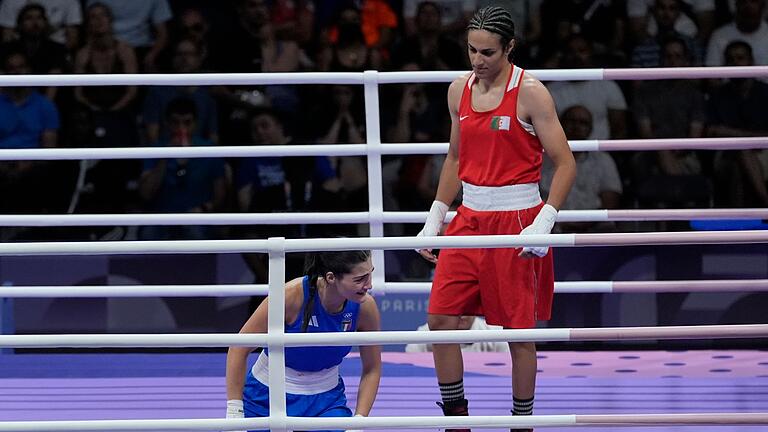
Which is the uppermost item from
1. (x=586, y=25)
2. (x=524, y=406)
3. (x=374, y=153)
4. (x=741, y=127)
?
(x=586, y=25)

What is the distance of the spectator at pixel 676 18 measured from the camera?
8305 millimetres

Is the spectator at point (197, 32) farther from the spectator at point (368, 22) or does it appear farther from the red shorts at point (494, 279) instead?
the red shorts at point (494, 279)

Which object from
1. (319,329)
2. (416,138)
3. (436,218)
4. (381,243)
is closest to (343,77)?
(436,218)

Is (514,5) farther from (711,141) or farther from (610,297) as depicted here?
(711,141)

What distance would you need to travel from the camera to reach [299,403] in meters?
4.32

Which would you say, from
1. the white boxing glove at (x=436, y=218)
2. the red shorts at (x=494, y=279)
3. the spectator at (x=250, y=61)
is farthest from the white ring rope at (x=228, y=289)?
the spectator at (x=250, y=61)

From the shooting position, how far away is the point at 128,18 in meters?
8.50

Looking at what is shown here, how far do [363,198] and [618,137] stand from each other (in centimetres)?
159

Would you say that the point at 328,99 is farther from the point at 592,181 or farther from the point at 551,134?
the point at 551,134

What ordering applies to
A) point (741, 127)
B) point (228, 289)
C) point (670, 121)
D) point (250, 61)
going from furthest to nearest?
point (250, 61)
point (670, 121)
point (741, 127)
point (228, 289)

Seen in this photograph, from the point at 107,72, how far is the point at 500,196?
447cm

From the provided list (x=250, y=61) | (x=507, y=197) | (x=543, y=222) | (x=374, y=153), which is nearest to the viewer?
(x=543, y=222)

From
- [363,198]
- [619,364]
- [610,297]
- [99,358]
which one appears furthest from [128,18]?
[619,364]

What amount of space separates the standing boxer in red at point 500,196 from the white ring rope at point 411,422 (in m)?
0.72
